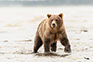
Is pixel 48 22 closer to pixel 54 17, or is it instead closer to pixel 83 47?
pixel 54 17

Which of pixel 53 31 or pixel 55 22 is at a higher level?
pixel 55 22

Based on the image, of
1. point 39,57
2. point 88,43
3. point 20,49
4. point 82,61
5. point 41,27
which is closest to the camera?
point 82,61

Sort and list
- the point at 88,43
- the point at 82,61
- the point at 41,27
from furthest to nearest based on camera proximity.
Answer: the point at 88,43
the point at 41,27
the point at 82,61

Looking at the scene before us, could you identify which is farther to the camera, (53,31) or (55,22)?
(53,31)

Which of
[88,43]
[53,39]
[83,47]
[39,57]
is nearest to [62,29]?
[53,39]

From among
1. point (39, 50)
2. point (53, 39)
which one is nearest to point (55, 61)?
point (53, 39)

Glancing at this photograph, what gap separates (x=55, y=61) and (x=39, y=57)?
63cm

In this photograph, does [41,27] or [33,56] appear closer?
[33,56]

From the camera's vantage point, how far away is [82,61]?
23.4 feet

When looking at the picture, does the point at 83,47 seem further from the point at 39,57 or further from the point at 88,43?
the point at 39,57

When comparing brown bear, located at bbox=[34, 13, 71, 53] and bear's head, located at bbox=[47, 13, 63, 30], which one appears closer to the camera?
bear's head, located at bbox=[47, 13, 63, 30]

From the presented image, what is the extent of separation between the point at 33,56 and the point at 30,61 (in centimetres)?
69

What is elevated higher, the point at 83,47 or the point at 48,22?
the point at 48,22

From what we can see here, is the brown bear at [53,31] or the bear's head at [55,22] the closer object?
the bear's head at [55,22]
